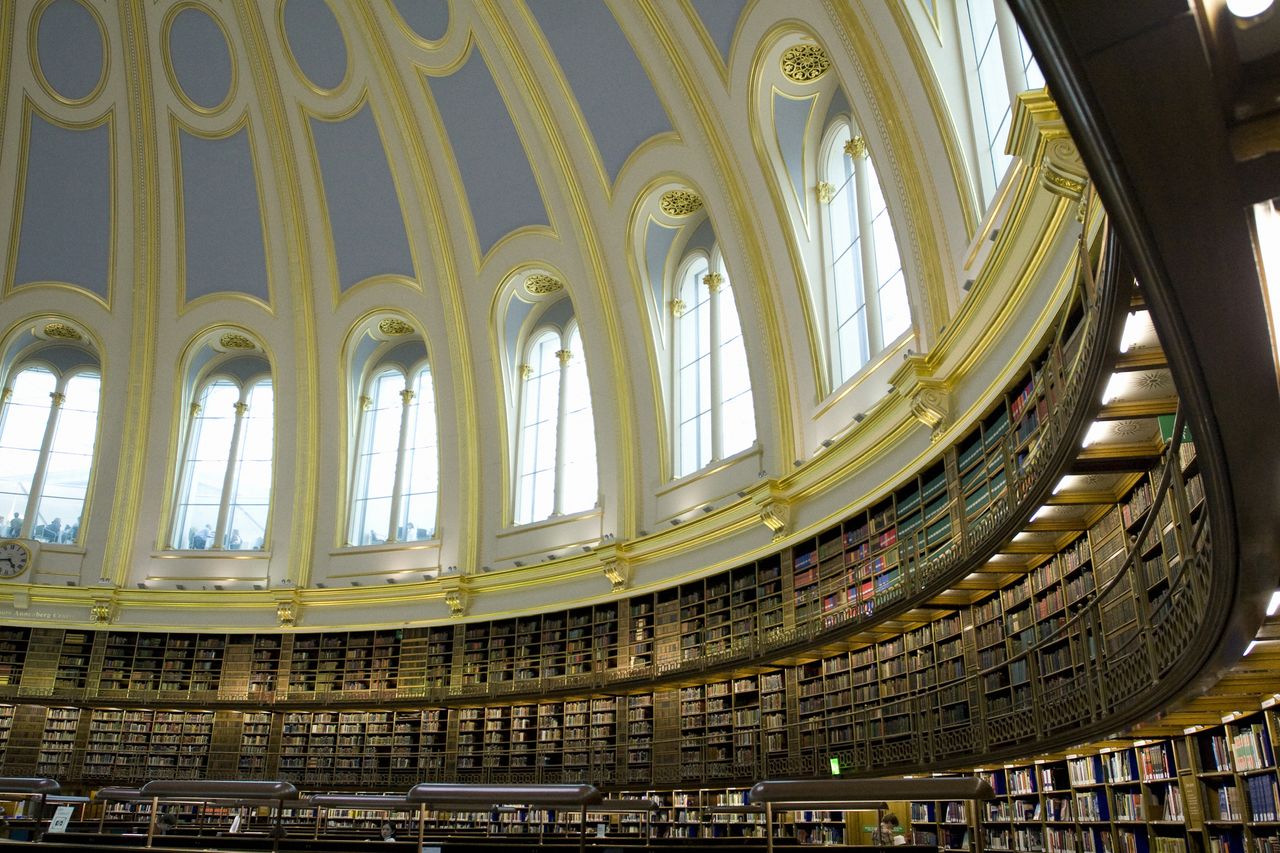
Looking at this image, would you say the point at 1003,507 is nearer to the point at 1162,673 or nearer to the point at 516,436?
the point at 1162,673

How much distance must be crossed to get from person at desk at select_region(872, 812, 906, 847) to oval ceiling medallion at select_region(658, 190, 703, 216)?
8328mm

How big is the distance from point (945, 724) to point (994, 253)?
394cm

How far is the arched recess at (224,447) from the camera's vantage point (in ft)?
57.5

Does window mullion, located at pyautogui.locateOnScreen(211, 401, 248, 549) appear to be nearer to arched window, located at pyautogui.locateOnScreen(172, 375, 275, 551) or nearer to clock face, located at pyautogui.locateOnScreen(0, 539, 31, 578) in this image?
arched window, located at pyautogui.locateOnScreen(172, 375, 275, 551)

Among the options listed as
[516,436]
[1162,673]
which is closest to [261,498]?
[516,436]

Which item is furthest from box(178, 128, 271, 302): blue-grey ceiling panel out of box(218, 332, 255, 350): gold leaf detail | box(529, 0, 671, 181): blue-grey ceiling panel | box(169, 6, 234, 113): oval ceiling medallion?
box(529, 0, 671, 181): blue-grey ceiling panel

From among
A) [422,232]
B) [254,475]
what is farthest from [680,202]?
[254,475]

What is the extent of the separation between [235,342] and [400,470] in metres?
4.26

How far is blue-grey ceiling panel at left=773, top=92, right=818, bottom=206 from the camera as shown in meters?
12.3

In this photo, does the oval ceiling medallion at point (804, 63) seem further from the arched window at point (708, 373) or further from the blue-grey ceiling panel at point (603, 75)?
the arched window at point (708, 373)

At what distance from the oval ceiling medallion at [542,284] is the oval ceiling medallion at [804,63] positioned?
5.39 metres

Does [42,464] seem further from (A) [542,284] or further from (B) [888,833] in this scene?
(B) [888,833]

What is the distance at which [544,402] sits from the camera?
643 inches

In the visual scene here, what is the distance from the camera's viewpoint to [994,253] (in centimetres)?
795
